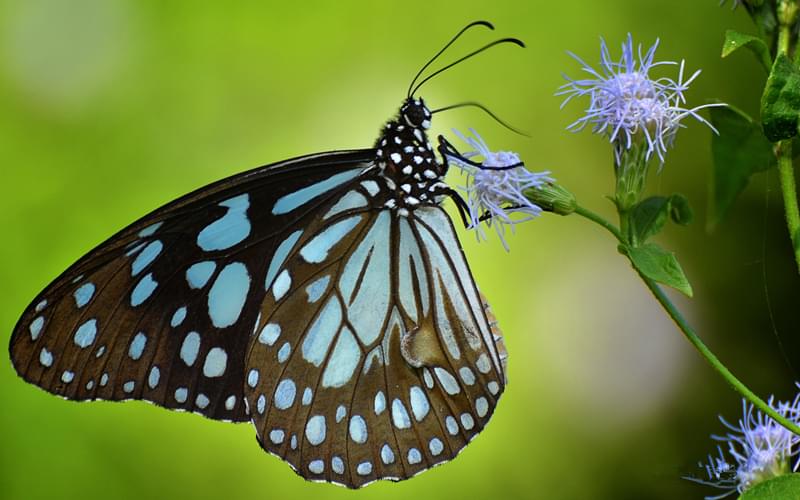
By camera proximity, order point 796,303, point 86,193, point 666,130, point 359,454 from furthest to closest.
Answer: point 86,193 < point 796,303 < point 359,454 < point 666,130

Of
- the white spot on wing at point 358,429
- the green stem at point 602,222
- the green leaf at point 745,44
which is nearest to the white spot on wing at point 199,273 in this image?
the white spot on wing at point 358,429

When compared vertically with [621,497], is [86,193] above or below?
above

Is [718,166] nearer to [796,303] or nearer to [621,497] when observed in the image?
[796,303]

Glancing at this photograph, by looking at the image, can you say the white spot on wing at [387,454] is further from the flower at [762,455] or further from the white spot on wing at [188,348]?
the flower at [762,455]

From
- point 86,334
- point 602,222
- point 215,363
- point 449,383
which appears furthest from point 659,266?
point 86,334

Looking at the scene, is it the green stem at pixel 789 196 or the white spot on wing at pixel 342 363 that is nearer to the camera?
the green stem at pixel 789 196

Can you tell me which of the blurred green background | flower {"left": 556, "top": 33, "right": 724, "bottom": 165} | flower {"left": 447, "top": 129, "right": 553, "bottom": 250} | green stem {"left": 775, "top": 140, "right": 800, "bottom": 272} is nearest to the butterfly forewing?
flower {"left": 447, "top": 129, "right": 553, "bottom": 250}

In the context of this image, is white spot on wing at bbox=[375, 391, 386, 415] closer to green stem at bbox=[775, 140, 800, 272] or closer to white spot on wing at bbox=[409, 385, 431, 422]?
white spot on wing at bbox=[409, 385, 431, 422]

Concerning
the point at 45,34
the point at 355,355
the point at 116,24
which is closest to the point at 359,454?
the point at 355,355
